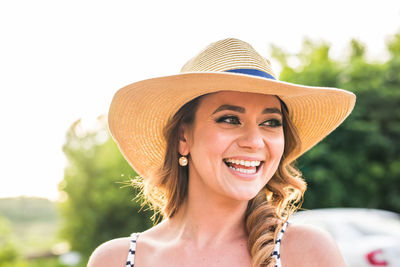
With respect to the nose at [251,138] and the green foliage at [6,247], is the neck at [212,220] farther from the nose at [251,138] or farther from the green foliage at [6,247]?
the green foliage at [6,247]

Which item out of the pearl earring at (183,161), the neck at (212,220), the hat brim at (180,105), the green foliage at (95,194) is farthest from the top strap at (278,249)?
the green foliage at (95,194)

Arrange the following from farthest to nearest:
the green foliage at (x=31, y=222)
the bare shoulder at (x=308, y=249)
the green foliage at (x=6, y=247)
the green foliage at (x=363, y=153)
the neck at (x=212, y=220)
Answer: the green foliage at (x=31, y=222), the green foliage at (x=6, y=247), the green foliage at (x=363, y=153), the neck at (x=212, y=220), the bare shoulder at (x=308, y=249)

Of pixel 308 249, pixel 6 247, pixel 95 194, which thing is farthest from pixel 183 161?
pixel 95 194

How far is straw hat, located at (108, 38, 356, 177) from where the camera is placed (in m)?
1.77

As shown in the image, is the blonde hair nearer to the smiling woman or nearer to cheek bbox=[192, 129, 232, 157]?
the smiling woman

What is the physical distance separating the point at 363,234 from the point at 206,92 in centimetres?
483

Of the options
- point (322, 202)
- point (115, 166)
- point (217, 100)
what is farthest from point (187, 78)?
point (115, 166)

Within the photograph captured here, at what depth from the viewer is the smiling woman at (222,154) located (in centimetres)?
179

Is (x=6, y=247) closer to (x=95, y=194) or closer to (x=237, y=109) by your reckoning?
(x=95, y=194)

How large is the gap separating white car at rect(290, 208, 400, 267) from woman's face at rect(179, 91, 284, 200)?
410 cm

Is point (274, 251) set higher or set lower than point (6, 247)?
lower

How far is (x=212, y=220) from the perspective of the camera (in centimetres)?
202

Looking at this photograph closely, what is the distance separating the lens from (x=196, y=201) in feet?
6.79

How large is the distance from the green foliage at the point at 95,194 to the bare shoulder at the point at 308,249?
9524 mm
